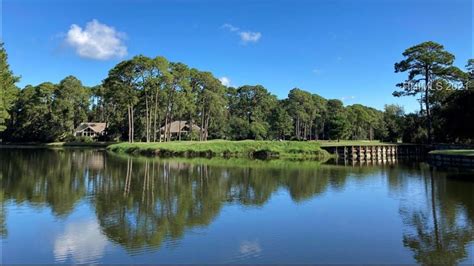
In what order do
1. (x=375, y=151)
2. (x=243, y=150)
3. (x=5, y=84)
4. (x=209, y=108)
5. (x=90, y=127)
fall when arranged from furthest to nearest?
1. (x=90, y=127)
2. (x=209, y=108)
3. (x=375, y=151)
4. (x=243, y=150)
5. (x=5, y=84)

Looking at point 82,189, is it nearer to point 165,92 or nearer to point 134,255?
point 134,255

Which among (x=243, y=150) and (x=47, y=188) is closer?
(x=47, y=188)

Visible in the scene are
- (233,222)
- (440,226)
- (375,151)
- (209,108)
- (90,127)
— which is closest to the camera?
(440,226)

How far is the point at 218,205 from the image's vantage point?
15789mm

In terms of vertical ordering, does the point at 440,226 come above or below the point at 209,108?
below

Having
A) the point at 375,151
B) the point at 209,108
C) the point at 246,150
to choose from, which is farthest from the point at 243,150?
the point at 209,108

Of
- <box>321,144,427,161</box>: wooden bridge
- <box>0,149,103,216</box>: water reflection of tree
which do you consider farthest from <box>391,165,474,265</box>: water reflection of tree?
<box>321,144,427,161</box>: wooden bridge

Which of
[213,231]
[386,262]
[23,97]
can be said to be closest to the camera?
[386,262]

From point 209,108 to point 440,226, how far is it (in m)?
60.8

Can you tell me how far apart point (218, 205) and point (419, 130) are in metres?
51.3

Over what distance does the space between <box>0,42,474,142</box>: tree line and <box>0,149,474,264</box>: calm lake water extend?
982 inches

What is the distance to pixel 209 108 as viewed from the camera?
7169cm

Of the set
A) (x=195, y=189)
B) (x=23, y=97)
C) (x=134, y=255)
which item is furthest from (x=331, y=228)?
(x=23, y=97)

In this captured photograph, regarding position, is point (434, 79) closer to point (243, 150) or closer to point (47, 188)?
point (243, 150)
